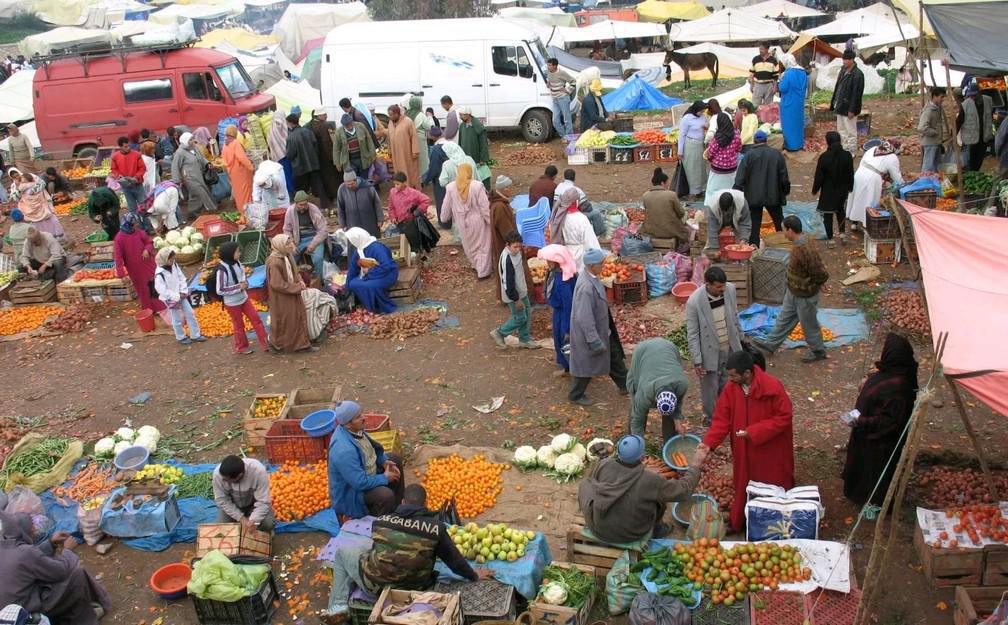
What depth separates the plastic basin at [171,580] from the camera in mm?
6492

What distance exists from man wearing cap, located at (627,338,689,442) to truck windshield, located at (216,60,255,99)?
14.6 m

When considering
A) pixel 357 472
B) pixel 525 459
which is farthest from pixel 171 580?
pixel 525 459

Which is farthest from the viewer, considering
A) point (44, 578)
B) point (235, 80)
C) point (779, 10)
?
point (779, 10)

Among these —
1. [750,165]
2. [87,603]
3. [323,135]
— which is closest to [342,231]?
[323,135]

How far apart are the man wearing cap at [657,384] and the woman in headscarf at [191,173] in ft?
36.0

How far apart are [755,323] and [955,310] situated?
4507mm

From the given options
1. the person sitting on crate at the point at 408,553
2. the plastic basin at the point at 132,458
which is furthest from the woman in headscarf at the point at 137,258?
the person sitting on crate at the point at 408,553

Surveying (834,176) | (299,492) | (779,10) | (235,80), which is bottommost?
(299,492)

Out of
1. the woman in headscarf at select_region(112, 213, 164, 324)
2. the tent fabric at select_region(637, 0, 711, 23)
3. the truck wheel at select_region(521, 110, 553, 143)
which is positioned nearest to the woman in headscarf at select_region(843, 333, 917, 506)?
the woman in headscarf at select_region(112, 213, 164, 324)

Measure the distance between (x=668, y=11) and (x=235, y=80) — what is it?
25047 mm

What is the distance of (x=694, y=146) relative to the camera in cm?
1335

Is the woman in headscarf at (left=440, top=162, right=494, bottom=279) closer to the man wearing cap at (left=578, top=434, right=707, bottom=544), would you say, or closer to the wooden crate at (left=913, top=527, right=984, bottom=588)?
the man wearing cap at (left=578, top=434, right=707, bottom=544)

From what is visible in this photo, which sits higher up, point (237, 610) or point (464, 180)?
point (464, 180)

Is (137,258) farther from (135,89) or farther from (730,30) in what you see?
(730,30)
